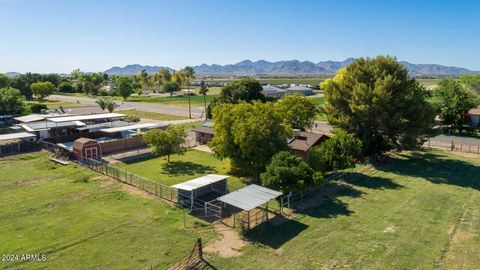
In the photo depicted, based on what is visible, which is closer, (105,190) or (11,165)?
(105,190)

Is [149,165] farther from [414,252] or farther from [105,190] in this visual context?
[414,252]

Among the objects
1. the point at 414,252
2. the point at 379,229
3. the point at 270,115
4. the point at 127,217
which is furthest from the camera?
the point at 270,115

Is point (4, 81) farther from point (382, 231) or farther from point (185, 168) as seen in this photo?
point (382, 231)

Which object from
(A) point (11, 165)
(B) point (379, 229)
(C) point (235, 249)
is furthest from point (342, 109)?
(A) point (11, 165)

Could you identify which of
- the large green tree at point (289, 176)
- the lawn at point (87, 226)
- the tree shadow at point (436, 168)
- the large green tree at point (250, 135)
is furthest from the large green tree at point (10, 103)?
the tree shadow at point (436, 168)

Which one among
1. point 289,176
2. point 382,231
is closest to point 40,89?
point 289,176

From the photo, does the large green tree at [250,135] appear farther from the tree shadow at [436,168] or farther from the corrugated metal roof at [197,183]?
the tree shadow at [436,168]
